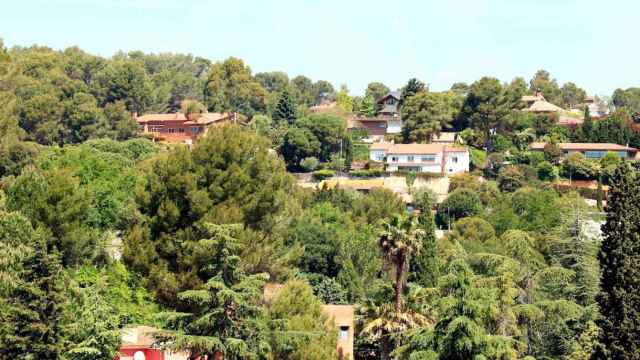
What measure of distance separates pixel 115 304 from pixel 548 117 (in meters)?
63.0

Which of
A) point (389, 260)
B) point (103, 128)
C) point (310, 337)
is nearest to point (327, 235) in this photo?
point (389, 260)

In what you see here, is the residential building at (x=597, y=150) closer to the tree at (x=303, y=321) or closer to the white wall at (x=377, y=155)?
the white wall at (x=377, y=155)

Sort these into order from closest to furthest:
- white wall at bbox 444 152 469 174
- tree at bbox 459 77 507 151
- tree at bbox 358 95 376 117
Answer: white wall at bbox 444 152 469 174 < tree at bbox 459 77 507 151 < tree at bbox 358 95 376 117

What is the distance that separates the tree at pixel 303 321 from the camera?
97.3 feet

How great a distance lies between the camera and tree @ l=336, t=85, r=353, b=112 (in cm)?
11056

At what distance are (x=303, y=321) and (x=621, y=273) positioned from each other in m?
10.6

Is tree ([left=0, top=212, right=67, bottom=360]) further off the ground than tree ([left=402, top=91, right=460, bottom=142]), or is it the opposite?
tree ([left=402, top=91, right=460, bottom=142])

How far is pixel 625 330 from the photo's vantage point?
30844 millimetres

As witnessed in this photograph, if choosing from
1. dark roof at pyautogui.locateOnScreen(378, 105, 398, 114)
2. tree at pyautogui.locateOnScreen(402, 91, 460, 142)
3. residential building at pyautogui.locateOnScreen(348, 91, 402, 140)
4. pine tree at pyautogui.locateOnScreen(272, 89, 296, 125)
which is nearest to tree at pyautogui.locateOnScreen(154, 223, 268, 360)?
tree at pyautogui.locateOnScreen(402, 91, 460, 142)

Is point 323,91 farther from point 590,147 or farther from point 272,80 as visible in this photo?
point 590,147

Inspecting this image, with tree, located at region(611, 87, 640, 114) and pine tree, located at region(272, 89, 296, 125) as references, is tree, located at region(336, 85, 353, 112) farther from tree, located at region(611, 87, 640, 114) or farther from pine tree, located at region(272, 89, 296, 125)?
tree, located at region(611, 87, 640, 114)

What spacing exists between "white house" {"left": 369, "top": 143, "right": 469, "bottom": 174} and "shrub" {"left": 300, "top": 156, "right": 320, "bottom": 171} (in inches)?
236

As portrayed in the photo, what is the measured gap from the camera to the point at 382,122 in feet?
316

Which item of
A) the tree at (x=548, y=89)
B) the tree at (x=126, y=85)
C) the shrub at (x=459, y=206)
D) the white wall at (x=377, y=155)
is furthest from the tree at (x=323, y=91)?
the shrub at (x=459, y=206)
